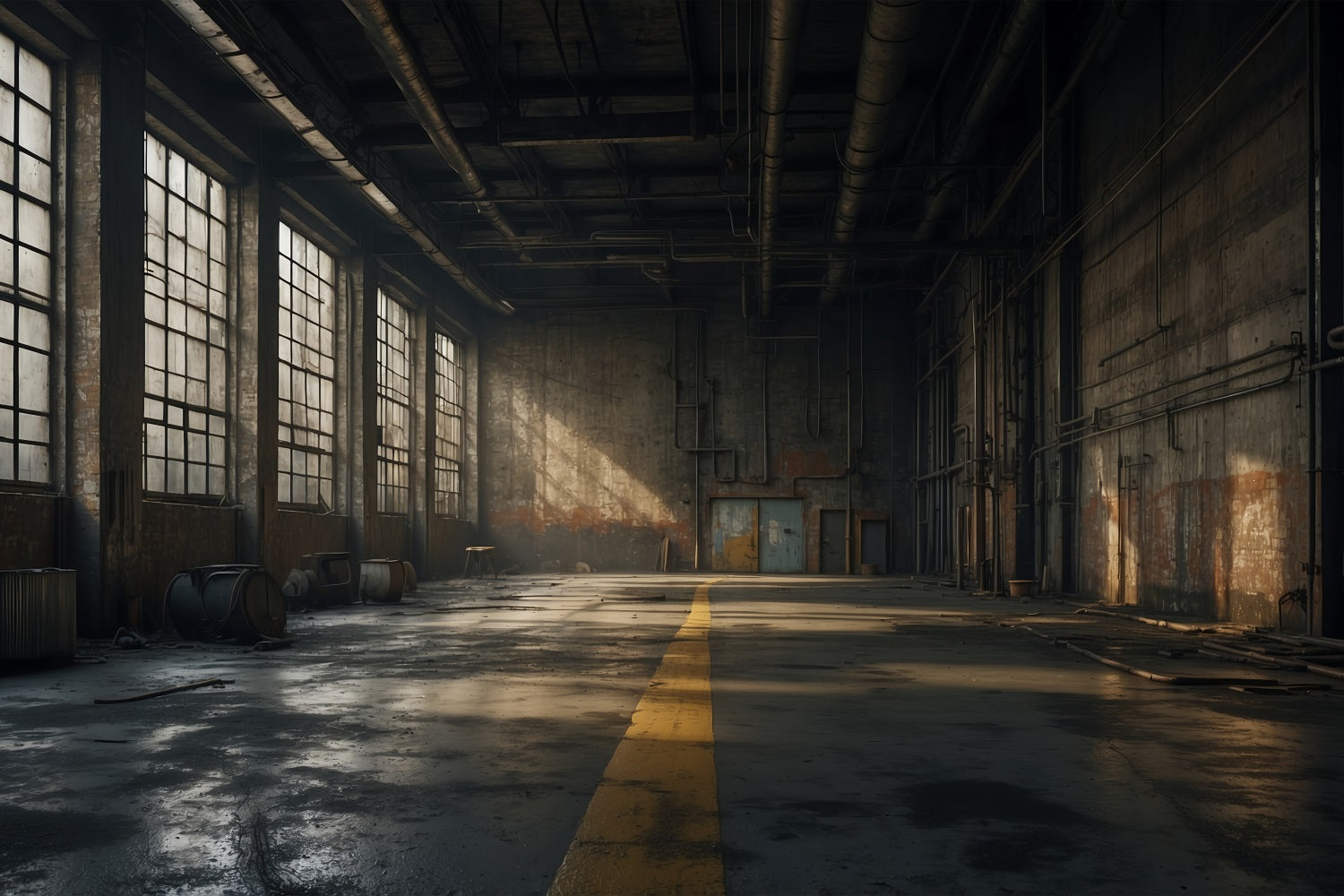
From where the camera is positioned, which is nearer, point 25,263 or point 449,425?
point 25,263

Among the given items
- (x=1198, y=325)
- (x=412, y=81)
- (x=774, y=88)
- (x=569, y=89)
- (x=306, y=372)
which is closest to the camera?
(x=1198, y=325)

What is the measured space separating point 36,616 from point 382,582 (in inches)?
310

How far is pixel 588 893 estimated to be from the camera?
238 cm

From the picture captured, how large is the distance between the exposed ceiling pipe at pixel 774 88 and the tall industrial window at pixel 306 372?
8.08m

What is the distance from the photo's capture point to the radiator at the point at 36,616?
731cm

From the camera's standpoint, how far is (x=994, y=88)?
13.5 metres

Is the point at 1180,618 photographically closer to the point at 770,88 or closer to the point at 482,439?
the point at 770,88

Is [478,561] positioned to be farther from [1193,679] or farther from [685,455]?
[1193,679]

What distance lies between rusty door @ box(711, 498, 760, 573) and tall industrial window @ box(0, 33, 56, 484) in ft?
62.2

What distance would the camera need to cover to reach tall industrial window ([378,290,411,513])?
70.1 feet

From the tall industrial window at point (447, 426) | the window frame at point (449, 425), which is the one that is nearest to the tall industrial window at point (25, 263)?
the window frame at point (449, 425)

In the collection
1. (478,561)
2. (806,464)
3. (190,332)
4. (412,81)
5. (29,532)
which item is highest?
(412,81)

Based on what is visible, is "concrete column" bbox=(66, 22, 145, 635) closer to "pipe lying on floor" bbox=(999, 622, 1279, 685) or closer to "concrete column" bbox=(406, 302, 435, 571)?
"pipe lying on floor" bbox=(999, 622, 1279, 685)

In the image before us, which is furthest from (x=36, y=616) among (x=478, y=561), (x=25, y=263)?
(x=478, y=561)
